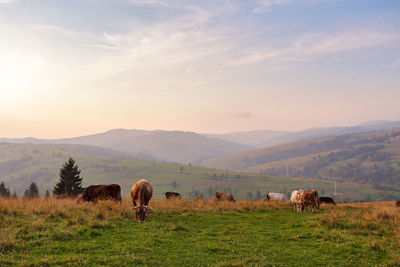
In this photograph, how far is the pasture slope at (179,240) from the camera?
990cm

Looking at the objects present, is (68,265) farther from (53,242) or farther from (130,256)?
(53,242)

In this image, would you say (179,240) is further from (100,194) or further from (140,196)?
(100,194)

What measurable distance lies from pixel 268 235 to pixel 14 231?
36.9ft

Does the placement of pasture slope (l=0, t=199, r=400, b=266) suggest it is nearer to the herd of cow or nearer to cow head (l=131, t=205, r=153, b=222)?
cow head (l=131, t=205, r=153, b=222)

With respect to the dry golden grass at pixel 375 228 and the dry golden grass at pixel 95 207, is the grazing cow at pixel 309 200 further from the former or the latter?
the dry golden grass at pixel 375 228

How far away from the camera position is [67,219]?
14812 mm

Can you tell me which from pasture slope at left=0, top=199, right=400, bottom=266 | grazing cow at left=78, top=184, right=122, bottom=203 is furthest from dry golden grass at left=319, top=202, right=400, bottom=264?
grazing cow at left=78, top=184, right=122, bottom=203

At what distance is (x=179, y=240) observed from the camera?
1269cm

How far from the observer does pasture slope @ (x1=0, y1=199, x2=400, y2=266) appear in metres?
9.90

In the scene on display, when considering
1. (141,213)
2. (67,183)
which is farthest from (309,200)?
(67,183)

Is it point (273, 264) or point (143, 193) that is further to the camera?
point (143, 193)

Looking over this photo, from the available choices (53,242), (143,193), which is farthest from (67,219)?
(143,193)

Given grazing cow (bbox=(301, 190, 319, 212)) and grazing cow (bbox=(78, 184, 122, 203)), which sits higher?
grazing cow (bbox=(78, 184, 122, 203))

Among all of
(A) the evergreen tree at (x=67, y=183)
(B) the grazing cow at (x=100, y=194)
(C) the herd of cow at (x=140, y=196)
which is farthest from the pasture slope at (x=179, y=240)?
(A) the evergreen tree at (x=67, y=183)
